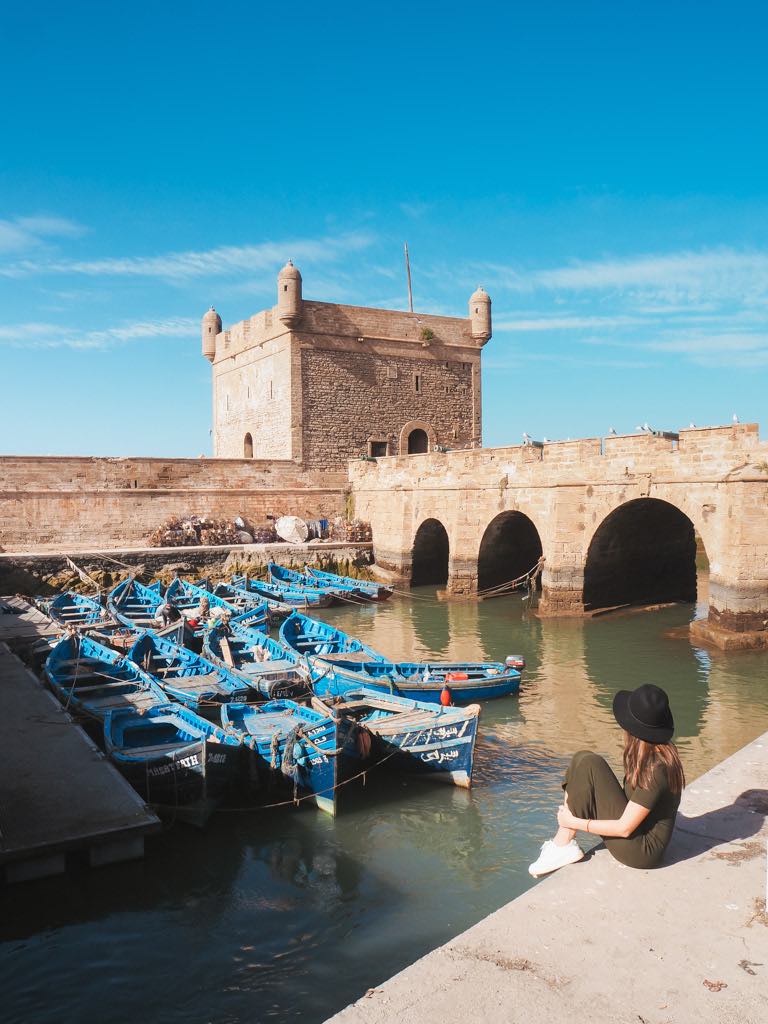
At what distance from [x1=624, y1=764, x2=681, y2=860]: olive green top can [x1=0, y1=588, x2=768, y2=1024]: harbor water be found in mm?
3016

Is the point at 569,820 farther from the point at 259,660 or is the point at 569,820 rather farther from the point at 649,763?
the point at 259,660

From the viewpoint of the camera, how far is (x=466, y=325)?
114ft

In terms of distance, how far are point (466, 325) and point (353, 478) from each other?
8.83 metres

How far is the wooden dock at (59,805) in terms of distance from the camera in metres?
7.11

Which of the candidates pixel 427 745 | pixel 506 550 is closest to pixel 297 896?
pixel 427 745

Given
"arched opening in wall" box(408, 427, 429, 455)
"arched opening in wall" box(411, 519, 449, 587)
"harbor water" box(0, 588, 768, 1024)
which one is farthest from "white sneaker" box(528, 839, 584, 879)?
"arched opening in wall" box(408, 427, 429, 455)

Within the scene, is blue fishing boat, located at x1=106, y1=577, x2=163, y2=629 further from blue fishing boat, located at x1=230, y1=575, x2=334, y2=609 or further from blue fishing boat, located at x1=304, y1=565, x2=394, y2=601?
blue fishing boat, located at x1=304, y1=565, x2=394, y2=601

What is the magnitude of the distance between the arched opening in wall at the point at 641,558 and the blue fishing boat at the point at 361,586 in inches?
248

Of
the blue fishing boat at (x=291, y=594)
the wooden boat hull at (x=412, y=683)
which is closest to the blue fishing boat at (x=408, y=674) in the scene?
the wooden boat hull at (x=412, y=683)

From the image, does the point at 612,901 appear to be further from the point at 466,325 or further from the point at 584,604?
the point at 466,325

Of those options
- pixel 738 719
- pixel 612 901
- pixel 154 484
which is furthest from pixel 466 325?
pixel 612 901

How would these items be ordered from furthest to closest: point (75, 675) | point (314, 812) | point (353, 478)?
point (353, 478) → point (75, 675) → point (314, 812)

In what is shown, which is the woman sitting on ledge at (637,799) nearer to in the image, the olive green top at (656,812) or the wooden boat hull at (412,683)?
the olive green top at (656,812)

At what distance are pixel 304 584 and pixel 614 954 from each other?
21668mm
